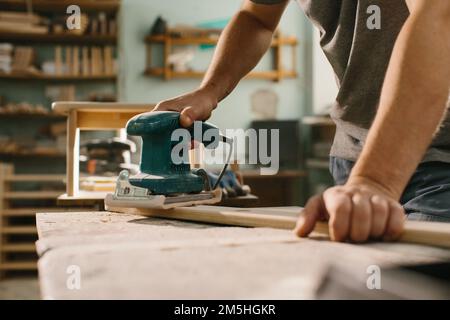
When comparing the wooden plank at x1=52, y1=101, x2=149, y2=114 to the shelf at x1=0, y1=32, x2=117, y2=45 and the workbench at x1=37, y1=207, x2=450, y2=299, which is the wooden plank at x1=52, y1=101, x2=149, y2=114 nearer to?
the workbench at x1=37, y1=207, x2=450, y2=299

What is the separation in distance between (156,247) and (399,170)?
346 mm

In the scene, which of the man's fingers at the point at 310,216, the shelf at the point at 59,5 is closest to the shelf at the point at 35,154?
the shelf at the point at 59,5

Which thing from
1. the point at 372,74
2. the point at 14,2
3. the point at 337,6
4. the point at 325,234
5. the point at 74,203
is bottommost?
the point at 74,203

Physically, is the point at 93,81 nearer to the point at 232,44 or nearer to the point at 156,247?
the point at 232,44

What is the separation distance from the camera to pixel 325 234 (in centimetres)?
75

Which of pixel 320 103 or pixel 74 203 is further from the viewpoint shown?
pixel 320 103

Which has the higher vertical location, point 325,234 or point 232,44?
point 232,44

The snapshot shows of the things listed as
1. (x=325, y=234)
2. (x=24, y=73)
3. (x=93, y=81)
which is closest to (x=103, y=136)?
(x=93, y=81)

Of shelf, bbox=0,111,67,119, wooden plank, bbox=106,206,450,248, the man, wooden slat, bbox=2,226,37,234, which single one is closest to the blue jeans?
the man

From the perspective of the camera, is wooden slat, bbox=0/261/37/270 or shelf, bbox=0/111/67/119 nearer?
wooden slat, bbox=0/261/37/270

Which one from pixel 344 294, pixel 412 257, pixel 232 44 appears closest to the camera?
pixel 344 294

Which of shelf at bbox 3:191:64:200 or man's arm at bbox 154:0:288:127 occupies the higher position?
man's arm at bbox 154:0:288:127

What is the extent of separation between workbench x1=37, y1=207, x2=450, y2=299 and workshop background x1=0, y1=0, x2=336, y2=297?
3.99m

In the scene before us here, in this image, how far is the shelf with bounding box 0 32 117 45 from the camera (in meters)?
4.97
